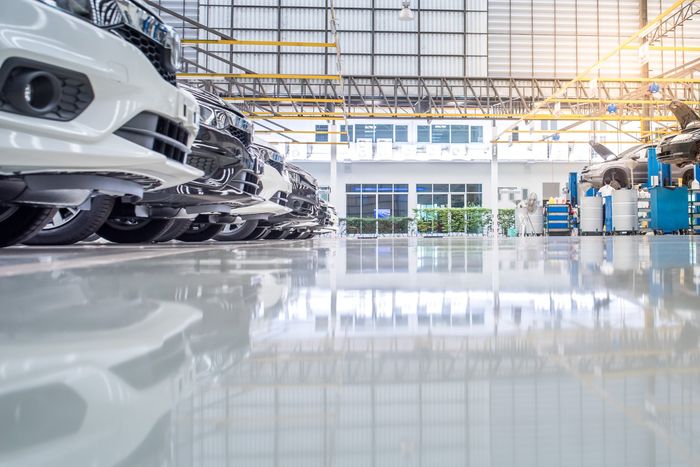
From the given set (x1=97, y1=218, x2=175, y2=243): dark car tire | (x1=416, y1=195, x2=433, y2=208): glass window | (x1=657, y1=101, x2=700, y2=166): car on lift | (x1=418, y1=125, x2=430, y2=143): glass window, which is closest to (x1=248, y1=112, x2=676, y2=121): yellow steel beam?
(x1=657, y1=101, x2=700, y2=166): car on lift

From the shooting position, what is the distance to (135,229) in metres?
4.88

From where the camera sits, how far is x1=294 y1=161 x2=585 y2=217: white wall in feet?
98.3

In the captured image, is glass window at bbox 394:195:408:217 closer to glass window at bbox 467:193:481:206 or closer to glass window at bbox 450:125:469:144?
glass window at bbox 467:193:481:206

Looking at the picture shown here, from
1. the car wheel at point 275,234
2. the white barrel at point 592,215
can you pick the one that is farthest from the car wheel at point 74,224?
the white barrel at point 592,215

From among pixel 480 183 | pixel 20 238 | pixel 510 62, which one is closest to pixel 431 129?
pixel 480 183

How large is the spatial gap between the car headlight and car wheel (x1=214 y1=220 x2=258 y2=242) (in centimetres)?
495

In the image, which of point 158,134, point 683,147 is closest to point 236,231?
point 158,134

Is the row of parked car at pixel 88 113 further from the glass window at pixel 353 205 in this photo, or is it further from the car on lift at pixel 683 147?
the glass window at pixel 353 205

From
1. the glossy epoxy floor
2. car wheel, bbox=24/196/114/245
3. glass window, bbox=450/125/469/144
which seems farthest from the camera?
glass window, bbox=450/125/469/144

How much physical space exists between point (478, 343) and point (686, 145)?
11.2 metres

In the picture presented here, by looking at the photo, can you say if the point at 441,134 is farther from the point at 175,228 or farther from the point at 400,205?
the point at 175,228

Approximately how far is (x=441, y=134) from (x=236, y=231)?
25.0m

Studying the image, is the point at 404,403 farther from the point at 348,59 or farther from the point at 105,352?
the point at 348,59

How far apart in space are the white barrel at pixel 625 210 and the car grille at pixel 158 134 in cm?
1306
